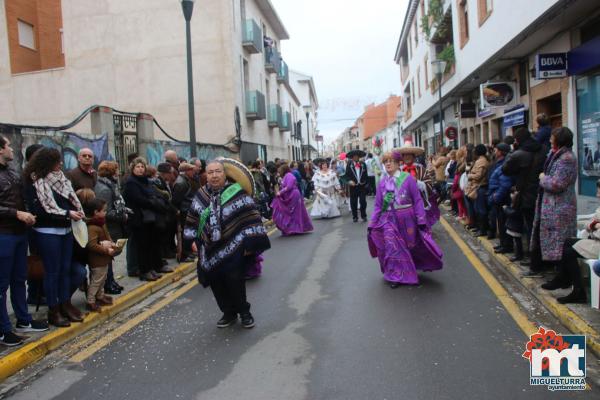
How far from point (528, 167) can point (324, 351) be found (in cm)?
387

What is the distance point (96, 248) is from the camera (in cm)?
579

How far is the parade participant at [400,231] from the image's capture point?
6.70 m

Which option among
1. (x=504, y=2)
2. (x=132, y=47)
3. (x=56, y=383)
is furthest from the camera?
(x=132, y=47)

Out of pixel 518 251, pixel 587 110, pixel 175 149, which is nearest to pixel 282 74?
pixel 175 149

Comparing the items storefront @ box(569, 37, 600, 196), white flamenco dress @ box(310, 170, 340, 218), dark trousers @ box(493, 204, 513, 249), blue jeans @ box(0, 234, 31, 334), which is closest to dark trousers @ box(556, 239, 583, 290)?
dark trousers @ box(493, 204, 513, 249)

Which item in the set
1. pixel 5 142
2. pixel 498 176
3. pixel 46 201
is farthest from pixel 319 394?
pixel 498 176

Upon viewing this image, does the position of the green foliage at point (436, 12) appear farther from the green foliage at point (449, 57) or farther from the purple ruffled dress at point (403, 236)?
the purple ruffled dress at point (403, 236)

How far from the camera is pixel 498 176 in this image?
8.16 m

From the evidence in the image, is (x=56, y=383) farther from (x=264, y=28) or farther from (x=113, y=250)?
(x=264, y=28)

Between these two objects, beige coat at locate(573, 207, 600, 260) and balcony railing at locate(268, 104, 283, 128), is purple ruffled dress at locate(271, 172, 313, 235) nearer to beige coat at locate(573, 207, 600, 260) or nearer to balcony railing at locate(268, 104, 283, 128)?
beige coat at locate(573, 207, 600, 260)

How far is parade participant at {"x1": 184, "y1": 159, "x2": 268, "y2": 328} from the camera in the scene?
523 centimetres

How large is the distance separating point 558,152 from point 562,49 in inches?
301

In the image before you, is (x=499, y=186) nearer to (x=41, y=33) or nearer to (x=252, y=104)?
(x=252, y=104)

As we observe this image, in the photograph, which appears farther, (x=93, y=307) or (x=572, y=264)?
(x=93, y=307)
